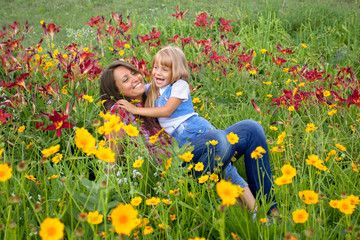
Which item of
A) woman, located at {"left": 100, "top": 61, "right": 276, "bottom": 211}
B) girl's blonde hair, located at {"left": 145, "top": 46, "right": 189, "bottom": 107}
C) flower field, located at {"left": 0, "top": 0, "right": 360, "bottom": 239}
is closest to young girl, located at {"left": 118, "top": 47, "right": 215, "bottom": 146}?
girl's blonde hair, located at {"left": 145, "top": 46, "right": 189, "bottom": 107}

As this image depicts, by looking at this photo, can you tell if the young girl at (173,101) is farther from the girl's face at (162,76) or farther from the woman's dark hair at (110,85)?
the woman's dark hair at (110,85)

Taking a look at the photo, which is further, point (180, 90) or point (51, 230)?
point (180, 90)

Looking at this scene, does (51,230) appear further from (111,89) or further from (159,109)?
(111,89)

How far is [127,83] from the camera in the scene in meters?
2.43

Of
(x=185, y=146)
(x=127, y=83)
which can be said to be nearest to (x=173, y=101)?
(x=127, y=83)

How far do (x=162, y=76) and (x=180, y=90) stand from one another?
0.70ft

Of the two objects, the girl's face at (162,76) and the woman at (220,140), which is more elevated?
the girl's face at (162,76)

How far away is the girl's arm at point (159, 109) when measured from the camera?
2.27 metres

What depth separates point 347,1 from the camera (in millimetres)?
6750

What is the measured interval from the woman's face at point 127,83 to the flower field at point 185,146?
0.71 ft

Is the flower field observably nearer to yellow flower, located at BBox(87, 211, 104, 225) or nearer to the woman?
yellow flower, located at BBox(87, 211, 104, 225)

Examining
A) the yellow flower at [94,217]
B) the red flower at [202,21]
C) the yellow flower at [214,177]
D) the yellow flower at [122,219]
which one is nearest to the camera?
the yellow flower at [122,219]

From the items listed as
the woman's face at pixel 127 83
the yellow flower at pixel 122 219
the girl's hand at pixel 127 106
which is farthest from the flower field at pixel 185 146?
the woman's face at pixel 127 83

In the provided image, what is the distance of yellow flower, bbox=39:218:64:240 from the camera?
0.87 meters
